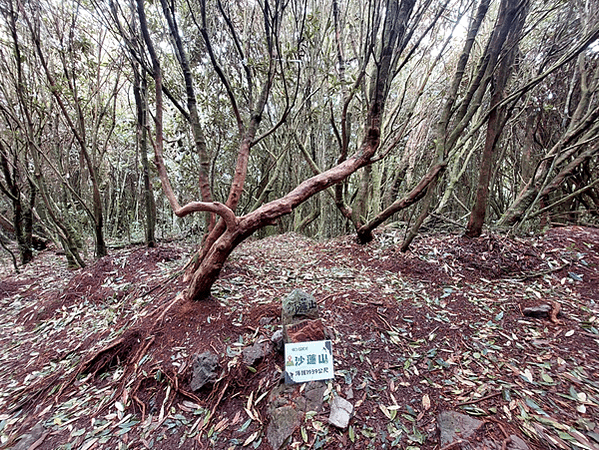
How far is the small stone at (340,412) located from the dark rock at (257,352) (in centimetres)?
57

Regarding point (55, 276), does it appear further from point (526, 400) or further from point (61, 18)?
point (526, 400)

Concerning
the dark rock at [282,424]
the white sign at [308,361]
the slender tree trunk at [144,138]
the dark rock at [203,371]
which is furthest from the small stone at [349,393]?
the slender tree trunk at [144,138]

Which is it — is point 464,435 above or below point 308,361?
below

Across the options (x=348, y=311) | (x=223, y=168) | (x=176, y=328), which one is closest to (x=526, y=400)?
(x=348, y=311)

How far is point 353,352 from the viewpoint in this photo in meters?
1.85

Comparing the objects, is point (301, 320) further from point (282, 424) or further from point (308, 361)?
point (282, 424)

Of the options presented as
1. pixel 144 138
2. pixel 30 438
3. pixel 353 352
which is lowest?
pixel 30 438

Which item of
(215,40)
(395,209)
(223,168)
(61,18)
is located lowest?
(395,209)

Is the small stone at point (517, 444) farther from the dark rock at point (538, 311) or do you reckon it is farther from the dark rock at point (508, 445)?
the dark rock at point (538, 311)

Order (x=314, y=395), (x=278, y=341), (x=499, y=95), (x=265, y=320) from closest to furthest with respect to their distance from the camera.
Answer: (x=314, y=395)
(x=278, y=341)
(x=265, y=320)
(x=499, y=95)

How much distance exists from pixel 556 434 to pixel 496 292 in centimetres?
142

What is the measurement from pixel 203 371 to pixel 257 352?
1.23 feet

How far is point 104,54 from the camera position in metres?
4.26

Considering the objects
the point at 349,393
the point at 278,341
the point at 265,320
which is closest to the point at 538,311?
the point at 349,393
